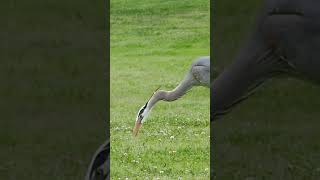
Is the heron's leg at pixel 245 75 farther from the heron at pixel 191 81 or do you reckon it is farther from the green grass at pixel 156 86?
the green grass at pixel 156 86

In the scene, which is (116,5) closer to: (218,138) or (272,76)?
(218,138)

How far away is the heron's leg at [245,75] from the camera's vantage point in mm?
4387

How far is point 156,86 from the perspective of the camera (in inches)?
515

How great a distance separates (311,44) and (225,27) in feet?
40.2

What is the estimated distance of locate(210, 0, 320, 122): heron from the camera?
4.18 m

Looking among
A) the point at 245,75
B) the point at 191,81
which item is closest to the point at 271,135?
the point at 191,81
